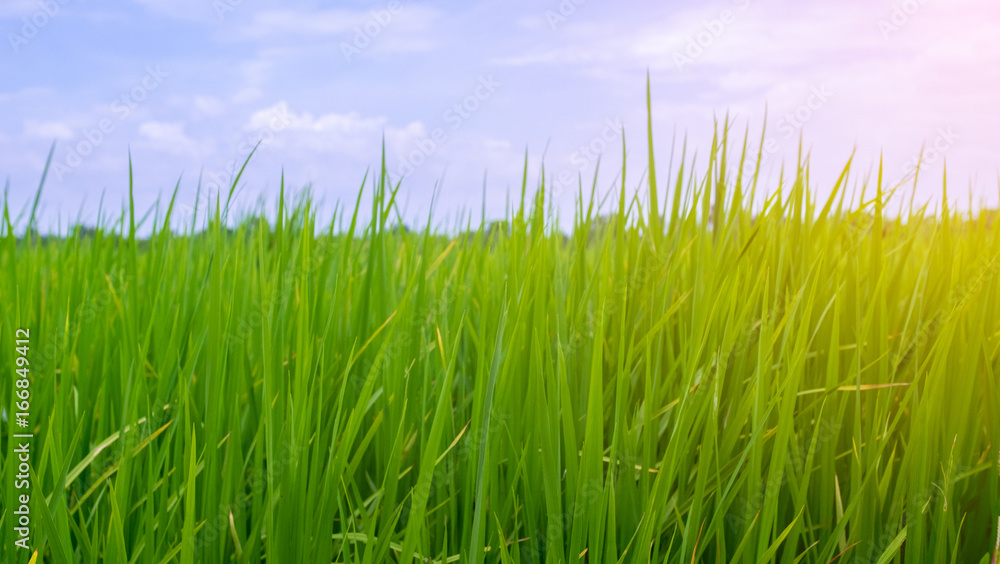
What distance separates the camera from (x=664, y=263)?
4.44 ft

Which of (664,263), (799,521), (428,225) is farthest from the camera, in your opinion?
(428,225)

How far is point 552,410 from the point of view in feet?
3.30

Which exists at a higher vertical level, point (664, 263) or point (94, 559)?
point (664, 263)

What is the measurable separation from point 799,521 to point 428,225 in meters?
1.05

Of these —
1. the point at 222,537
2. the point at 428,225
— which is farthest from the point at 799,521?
the point at 428,225

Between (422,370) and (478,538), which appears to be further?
(422,370)

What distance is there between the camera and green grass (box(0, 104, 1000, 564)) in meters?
0.97

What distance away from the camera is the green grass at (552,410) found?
3.18 feet

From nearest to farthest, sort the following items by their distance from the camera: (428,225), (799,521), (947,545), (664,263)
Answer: (799,521) < (947,545) < (664,263) < (428,225)

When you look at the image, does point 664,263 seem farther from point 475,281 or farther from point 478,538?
point 478,538

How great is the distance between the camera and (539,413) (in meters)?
0.97

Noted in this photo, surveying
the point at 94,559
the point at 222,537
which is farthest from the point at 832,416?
the point at 94,559

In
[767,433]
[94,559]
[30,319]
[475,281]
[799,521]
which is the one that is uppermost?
[475,281]

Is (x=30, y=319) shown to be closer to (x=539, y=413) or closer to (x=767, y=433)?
(x=539, y=413)
